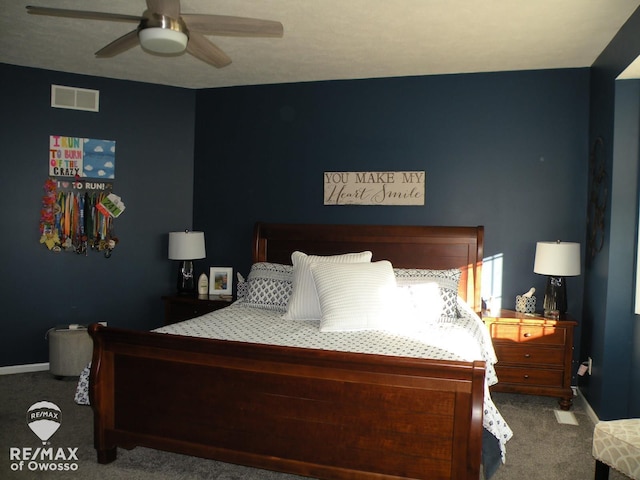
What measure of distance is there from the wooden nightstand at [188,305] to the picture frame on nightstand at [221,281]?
0.10 metres

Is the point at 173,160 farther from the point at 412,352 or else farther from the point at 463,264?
the point at 412,352

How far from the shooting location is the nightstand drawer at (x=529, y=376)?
3.80 meters

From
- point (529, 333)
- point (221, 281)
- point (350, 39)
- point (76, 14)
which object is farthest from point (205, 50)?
point (529, 333)

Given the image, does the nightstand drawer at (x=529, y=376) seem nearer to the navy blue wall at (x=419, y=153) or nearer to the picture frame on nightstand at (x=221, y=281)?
the navy blue wall at (x=419, y=153)

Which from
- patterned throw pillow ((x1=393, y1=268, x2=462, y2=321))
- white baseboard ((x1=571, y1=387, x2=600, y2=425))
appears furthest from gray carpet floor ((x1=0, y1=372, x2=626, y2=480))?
patterned throw pillow ((x1=393, y1=268, x2=462, y2=321))

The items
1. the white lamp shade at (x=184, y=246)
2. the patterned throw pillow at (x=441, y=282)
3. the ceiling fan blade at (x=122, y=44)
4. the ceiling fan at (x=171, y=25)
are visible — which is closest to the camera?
the ceiling fan at (x=171, y=25)

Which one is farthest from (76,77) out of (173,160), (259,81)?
(259,81)

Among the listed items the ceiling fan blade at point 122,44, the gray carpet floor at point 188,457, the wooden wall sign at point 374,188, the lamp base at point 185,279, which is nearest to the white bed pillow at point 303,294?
the wooden wall sign at point 374,188

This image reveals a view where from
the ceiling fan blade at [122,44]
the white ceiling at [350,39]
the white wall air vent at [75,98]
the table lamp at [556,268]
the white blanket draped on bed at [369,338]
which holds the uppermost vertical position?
the white ceiling at [350,39]

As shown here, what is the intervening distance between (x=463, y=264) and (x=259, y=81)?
234 centimetres

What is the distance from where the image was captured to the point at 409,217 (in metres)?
4.44

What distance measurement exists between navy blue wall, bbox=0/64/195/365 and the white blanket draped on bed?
62.2 inches

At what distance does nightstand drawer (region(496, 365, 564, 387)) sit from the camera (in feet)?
12.5

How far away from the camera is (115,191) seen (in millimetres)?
4758
